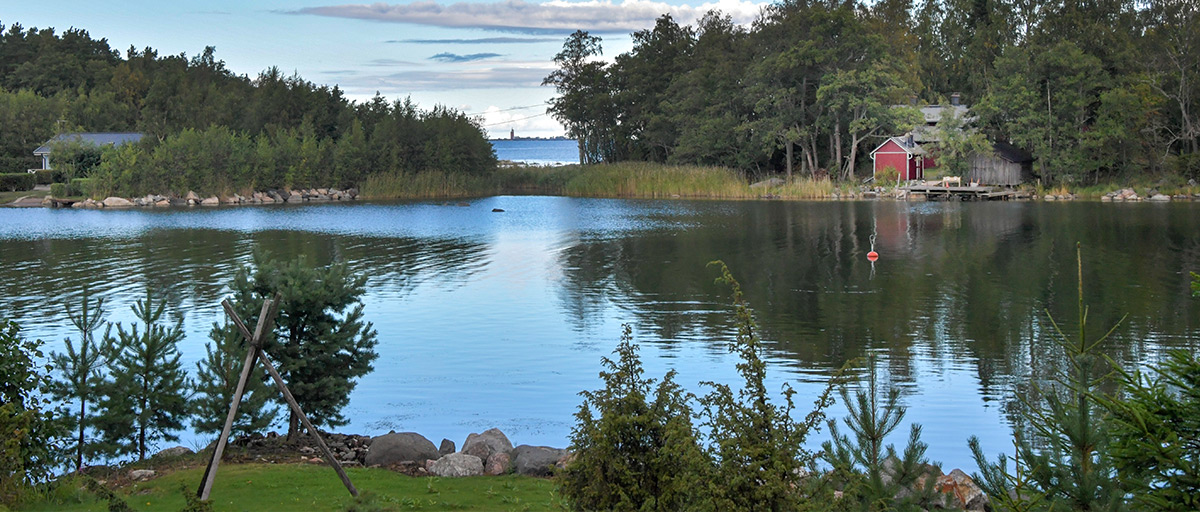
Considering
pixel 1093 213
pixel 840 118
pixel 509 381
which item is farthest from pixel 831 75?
pixel 509 381

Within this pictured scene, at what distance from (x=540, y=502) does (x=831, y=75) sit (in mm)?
58556

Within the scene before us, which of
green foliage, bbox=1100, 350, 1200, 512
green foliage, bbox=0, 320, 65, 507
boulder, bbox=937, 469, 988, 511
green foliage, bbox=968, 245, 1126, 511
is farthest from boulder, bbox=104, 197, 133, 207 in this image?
green foliage, bbox=1100, 350, 1200, 512

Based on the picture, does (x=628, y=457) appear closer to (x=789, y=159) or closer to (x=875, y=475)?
(x=875, y=475)

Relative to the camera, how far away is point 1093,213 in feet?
155

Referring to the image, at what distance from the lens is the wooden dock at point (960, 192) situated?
59250 mm

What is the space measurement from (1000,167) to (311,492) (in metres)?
61.6

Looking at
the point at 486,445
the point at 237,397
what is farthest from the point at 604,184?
the point at 237,397

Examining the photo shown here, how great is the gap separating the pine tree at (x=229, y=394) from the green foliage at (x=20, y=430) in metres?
1.40

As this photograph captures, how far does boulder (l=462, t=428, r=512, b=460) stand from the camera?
11.2m

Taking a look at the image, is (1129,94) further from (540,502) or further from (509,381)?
(540,502)

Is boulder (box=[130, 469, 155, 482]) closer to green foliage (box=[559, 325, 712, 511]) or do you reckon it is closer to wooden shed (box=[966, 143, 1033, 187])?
green foliage (box=[559, 325, 712, 511])

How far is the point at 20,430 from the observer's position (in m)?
8.66

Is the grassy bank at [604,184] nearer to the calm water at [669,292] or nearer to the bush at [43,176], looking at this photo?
the calm water at [669,292]

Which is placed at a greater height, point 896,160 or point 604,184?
point 896,160
